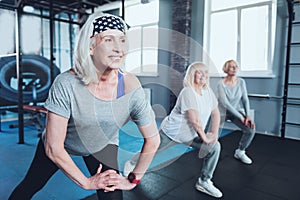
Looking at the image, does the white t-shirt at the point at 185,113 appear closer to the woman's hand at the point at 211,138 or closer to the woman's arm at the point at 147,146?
the woman's hand at the point at 211,138

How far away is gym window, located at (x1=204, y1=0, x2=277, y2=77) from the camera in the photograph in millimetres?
3629

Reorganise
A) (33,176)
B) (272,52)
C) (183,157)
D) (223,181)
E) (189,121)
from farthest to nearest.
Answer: (272,52)
(183,157)
(223,181)
(189,121)
(33,176)

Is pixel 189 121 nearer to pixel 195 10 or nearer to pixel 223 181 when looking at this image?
pixel 223 181

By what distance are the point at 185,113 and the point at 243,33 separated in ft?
9.47

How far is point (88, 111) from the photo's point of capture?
32.5 inches

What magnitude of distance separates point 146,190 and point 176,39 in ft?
11.3

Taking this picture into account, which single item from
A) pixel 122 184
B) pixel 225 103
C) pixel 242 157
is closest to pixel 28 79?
pixel 225 103

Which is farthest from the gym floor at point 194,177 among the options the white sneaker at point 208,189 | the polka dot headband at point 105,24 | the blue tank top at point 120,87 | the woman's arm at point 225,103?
the polka dot headband at point 105,24

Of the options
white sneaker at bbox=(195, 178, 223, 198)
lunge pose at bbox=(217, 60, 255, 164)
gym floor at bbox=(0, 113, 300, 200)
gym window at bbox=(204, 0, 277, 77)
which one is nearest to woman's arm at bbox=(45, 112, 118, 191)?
gym floor at bbox=(0, 113, 300, 200)

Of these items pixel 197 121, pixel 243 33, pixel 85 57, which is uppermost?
pixel 243 33

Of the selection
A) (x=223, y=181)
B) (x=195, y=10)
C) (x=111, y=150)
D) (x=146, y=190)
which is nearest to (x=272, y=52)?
(x=195, y=10)

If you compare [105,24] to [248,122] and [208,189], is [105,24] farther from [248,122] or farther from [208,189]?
[248,122]

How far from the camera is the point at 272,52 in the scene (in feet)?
11.7

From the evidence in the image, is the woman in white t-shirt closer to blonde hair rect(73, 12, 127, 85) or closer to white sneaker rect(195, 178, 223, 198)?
white sneaker rect(195, 178, 223, 198)
